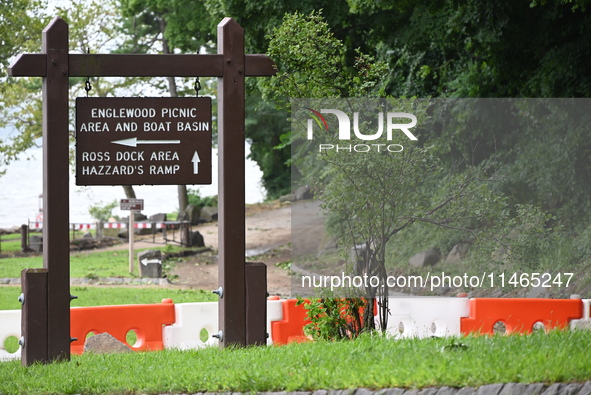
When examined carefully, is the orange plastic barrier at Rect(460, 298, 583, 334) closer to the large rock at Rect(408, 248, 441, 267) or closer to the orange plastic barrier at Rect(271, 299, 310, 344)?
the large rock at Rect(408, 248, 441, 267)

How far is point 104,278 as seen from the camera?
28219 mm

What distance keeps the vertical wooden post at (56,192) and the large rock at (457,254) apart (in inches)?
184

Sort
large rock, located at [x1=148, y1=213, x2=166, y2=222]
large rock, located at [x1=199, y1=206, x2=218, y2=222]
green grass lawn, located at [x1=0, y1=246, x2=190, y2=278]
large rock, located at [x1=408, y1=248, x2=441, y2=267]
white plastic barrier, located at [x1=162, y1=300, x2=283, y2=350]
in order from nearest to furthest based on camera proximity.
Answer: large rock, located at [x1=408, y1=248, x2=441, y2=267]
white plastic barrier, located at [x1=162, y1=300, x2=283, y2=350]
green grass lawn, located at [x1=0, y1=246, x2=190, y2=278]
large rock, located at [x1=148, y1=213, x2=166, y2=222]
large rock, located at [x1=199, y1=206, x2=218, y2=222]

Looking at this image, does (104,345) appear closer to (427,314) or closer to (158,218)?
(427,314)

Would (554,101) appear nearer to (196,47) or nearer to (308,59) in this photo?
(308,59)

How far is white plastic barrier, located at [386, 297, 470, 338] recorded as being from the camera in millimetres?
11773

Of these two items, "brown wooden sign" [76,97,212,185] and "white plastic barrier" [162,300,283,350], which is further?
"white plastic barrier" [162,300,283,350]

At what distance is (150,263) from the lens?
95.2ft

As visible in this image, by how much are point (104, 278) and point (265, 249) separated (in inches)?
356

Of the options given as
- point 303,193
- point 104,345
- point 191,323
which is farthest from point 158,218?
point 303,193

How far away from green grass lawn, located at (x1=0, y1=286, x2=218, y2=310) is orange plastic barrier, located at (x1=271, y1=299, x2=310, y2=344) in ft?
34.5

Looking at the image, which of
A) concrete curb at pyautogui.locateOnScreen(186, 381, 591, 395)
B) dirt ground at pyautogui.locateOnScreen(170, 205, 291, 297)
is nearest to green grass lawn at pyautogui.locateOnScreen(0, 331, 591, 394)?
concrete curb at pyautogui.locateOnScreen(186, 381, 591, 395)

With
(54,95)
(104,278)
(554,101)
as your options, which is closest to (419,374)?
(54,95)

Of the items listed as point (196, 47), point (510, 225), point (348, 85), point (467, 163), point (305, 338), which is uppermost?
point (196, 47)
